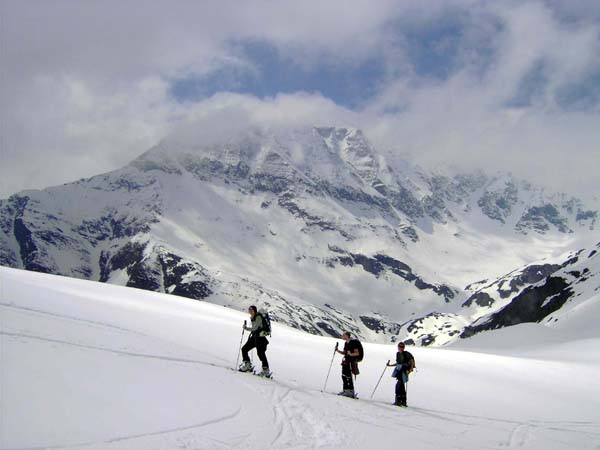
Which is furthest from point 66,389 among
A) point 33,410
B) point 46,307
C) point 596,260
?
point 596,260

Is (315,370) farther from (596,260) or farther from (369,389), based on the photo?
(596,260)

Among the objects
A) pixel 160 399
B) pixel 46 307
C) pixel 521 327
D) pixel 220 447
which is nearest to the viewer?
pixel 220 447

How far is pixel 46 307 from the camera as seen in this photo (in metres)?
18.6

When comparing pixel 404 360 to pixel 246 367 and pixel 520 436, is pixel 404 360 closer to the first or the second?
pixel 520 436

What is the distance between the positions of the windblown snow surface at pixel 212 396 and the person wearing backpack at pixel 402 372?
1.59 feet

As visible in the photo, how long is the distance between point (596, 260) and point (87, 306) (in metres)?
159

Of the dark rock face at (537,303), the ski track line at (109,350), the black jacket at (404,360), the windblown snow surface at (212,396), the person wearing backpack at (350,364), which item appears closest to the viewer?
the windblown snow surface at (212,396)

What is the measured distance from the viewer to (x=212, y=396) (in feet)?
40.6

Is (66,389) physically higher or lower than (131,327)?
lower

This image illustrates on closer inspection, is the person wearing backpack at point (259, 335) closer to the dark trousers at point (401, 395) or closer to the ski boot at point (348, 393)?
the ski boot at point (348, 393)

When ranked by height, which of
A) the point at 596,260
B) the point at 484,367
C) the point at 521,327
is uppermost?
the point at 596,260

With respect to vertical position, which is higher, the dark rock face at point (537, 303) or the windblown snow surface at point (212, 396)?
the dark rock face at point (537, 303)

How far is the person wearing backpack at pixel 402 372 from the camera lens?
60.8 feet

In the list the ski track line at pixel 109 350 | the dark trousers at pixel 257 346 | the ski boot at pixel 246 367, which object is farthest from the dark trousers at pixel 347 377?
the ski track line at pixel 109 350
